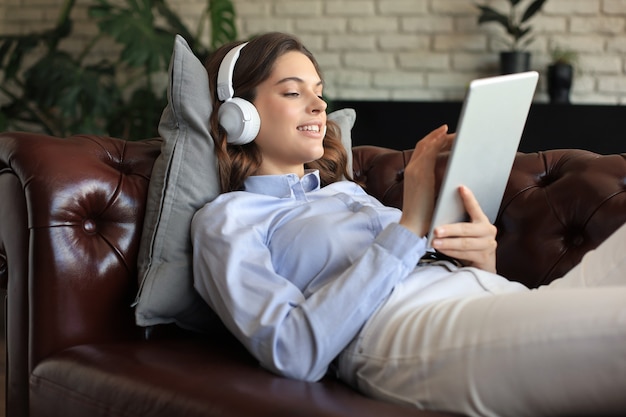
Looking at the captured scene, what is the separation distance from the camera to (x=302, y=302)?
4.41 ft

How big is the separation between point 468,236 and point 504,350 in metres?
0.34

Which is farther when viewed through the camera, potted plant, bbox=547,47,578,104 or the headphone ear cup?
potted plant, bbox=547,47,578,104

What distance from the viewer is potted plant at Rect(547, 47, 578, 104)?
3459 millimetres

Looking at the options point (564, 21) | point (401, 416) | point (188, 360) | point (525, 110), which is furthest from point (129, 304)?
point (564, 21)

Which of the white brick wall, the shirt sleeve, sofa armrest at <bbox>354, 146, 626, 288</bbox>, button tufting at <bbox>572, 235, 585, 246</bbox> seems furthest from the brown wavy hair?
the white brick wall

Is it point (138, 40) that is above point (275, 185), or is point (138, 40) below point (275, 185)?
above

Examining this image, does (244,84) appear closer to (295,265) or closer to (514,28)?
(295,265)

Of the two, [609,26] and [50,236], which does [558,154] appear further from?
[609,26]

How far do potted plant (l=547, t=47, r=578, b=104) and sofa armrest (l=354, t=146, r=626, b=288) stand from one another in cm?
184

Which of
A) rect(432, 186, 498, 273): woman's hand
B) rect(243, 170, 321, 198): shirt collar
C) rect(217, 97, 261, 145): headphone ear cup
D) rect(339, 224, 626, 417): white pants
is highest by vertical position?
rect(217, 97, 261, 145): headphone ear cup

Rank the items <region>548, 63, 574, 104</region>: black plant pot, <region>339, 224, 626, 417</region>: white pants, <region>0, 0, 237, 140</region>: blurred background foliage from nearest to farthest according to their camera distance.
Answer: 1. <region>339, 224, 626, 417</region>: white pants
2. <region>548, 63, 574, 104</region>: black plant pot
3. <region>0, 0, 237, 140</region>: blurred background foliage

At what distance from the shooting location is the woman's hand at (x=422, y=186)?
4.41 feet

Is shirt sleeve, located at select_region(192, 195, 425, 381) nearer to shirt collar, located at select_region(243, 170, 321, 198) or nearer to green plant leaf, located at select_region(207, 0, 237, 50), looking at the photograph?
shirt collar, located at select_region(243, 170, 321, 198)

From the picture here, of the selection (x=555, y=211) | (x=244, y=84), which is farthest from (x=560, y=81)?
(x=244, y=84)
